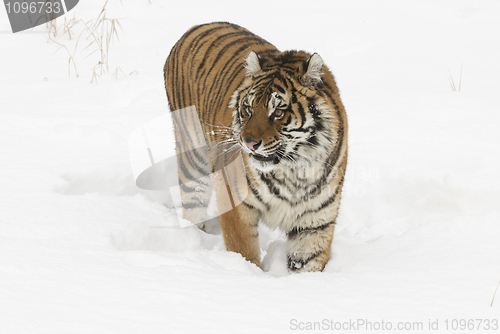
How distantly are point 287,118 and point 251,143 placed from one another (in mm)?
196

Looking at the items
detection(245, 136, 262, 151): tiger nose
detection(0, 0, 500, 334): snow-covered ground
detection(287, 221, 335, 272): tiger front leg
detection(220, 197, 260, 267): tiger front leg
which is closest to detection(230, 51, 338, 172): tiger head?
detection(245, 136, 262, 151): tiger nose

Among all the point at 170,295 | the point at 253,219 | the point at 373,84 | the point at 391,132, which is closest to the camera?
the point at 170,295

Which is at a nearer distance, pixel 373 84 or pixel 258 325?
pixel 258 325

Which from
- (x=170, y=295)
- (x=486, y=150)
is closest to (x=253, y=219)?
(x=170, y=295)

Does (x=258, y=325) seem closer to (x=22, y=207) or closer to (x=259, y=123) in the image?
(x=259, y=123)

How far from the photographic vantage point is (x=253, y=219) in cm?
219

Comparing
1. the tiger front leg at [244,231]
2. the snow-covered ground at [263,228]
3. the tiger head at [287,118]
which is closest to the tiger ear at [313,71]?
the tiger head at [287,118]

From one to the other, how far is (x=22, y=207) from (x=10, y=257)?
0.53m

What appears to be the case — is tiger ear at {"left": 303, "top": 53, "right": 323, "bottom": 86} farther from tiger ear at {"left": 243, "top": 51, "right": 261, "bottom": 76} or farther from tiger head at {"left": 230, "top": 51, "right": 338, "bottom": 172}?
tiger ear at {"left": 243, "top": 51, "right": 261, "bottom": 76}

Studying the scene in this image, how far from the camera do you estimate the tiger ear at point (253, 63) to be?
6.64ft

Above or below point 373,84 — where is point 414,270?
above

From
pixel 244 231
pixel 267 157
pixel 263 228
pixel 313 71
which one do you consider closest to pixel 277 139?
pixel 267 157

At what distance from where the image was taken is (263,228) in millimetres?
2918

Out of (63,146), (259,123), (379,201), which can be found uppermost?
(259,123)
